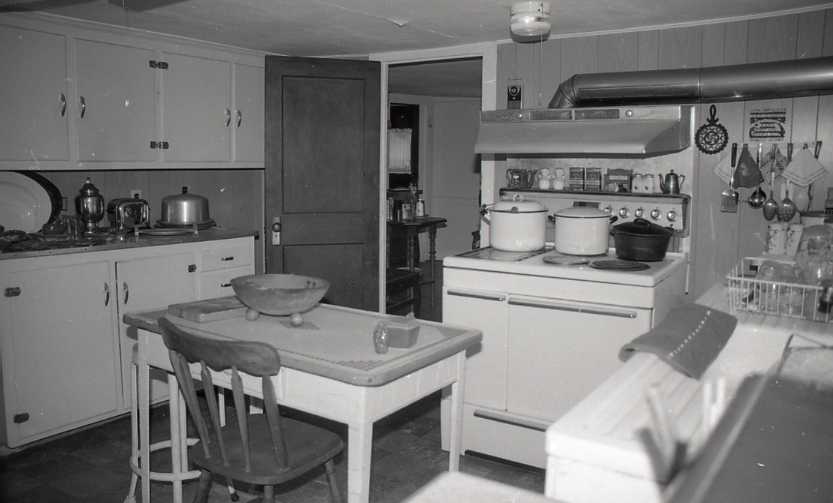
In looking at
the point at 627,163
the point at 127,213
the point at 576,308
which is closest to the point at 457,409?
the point at 576,308

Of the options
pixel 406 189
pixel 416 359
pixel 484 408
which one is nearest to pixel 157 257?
pixel 484 408

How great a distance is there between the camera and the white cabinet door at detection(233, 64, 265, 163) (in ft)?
15.7

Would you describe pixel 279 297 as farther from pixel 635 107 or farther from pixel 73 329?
pixel 635 107

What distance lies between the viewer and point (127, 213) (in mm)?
4227

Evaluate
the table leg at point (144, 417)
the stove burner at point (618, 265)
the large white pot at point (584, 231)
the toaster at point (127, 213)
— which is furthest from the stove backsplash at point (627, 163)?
the table leg at point (144, 417)

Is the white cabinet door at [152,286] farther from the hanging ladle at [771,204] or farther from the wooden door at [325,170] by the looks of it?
the hanging ladle at [771,204]

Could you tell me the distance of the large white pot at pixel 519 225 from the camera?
11.9 ft

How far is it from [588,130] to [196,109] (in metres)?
2.46

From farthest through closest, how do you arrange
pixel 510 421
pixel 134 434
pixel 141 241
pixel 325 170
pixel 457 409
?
pixel 325 170
pixel 141 241
pixel 510 421
pixel 134 434
pixel 457 409

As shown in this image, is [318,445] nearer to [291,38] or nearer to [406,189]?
[291,38]

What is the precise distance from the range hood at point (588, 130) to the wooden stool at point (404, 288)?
295cm

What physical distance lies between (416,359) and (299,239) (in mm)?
2990

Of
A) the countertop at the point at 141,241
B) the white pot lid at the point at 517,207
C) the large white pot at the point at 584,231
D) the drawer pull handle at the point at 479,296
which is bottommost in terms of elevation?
the drawer pull handle at the point at 479,296

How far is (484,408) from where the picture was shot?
134 inches
